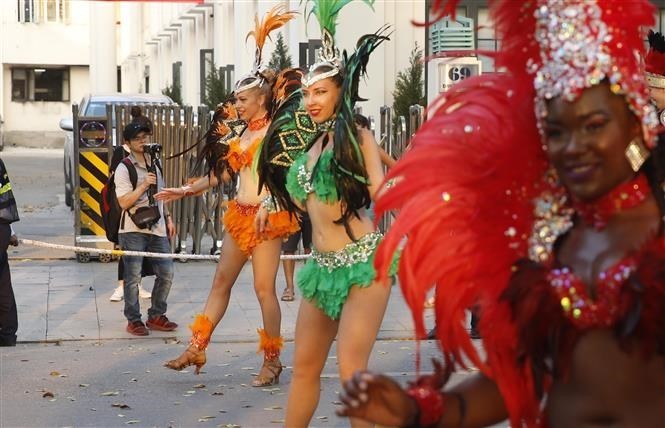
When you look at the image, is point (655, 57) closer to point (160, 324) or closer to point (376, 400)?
point (376, 400)

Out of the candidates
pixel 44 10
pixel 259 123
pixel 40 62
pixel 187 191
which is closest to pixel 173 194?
pixel 187 191

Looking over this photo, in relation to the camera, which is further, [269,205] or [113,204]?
[113,204]

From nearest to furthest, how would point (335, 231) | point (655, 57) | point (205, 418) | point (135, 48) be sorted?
point (655, 57), point (335, 231), point (205, 418), point (135, 48)

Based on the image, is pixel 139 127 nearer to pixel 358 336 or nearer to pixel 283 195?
pixel 283 195

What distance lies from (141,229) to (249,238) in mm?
2460

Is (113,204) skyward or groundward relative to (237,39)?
groundward

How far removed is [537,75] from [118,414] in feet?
17.0

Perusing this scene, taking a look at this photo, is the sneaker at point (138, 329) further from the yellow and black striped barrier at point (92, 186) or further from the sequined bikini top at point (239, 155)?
the yellow and black striped barrier at point (92, 186)

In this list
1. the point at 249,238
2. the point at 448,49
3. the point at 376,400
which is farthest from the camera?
the point at 448,49

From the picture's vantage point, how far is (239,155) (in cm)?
852

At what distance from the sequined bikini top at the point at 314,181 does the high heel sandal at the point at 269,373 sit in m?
2.27

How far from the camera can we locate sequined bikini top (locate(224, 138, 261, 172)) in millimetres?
8469

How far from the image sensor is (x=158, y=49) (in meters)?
46.9

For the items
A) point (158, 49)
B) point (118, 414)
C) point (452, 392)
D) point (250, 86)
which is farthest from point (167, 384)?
point (158, 49)
